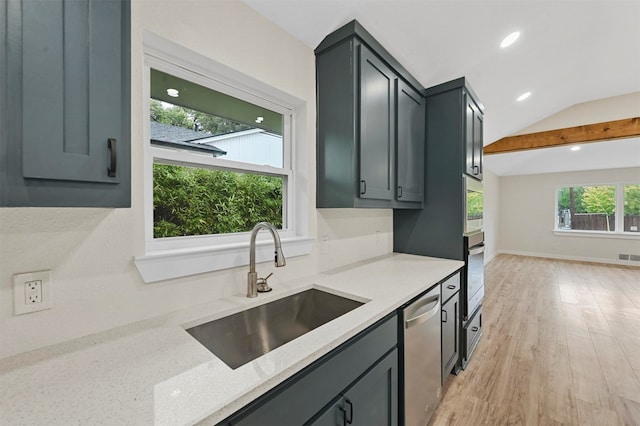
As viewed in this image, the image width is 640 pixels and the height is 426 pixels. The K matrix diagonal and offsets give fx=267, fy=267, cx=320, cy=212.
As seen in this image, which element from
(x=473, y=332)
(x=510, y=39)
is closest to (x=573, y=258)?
(x=473, y=332)

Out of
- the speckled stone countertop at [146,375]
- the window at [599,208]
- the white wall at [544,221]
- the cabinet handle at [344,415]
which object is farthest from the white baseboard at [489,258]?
the cabinet handle at [344,415]

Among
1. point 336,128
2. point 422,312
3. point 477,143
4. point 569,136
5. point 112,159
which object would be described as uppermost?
point 569,136

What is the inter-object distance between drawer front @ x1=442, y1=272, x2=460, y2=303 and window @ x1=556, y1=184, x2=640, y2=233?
6.74 meters

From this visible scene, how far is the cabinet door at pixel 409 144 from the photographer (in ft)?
6.72

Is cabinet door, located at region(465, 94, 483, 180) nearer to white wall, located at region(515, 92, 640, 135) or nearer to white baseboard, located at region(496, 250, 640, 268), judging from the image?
white wall, located at region(515, 92, 640, 135)

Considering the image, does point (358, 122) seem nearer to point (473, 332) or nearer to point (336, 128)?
point (336, 128)

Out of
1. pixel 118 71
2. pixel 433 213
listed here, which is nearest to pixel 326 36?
pixel 118 71

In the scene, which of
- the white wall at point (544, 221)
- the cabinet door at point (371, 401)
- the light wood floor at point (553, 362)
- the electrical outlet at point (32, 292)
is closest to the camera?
the electrical outlet at point (32, 292)

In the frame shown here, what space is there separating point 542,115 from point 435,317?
4.90 meters

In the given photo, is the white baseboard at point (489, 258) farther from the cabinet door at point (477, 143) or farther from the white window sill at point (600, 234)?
the cabinet door at point (477, 143)

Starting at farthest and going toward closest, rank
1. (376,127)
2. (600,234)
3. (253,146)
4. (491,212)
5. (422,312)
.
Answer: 1. (491,212)
2. (600,234)
3. (376,127)
4. (253,146)
5. (422,312)

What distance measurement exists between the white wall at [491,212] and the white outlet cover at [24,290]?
6.73m

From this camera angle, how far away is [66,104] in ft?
2.16

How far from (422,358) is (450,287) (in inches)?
25.6
